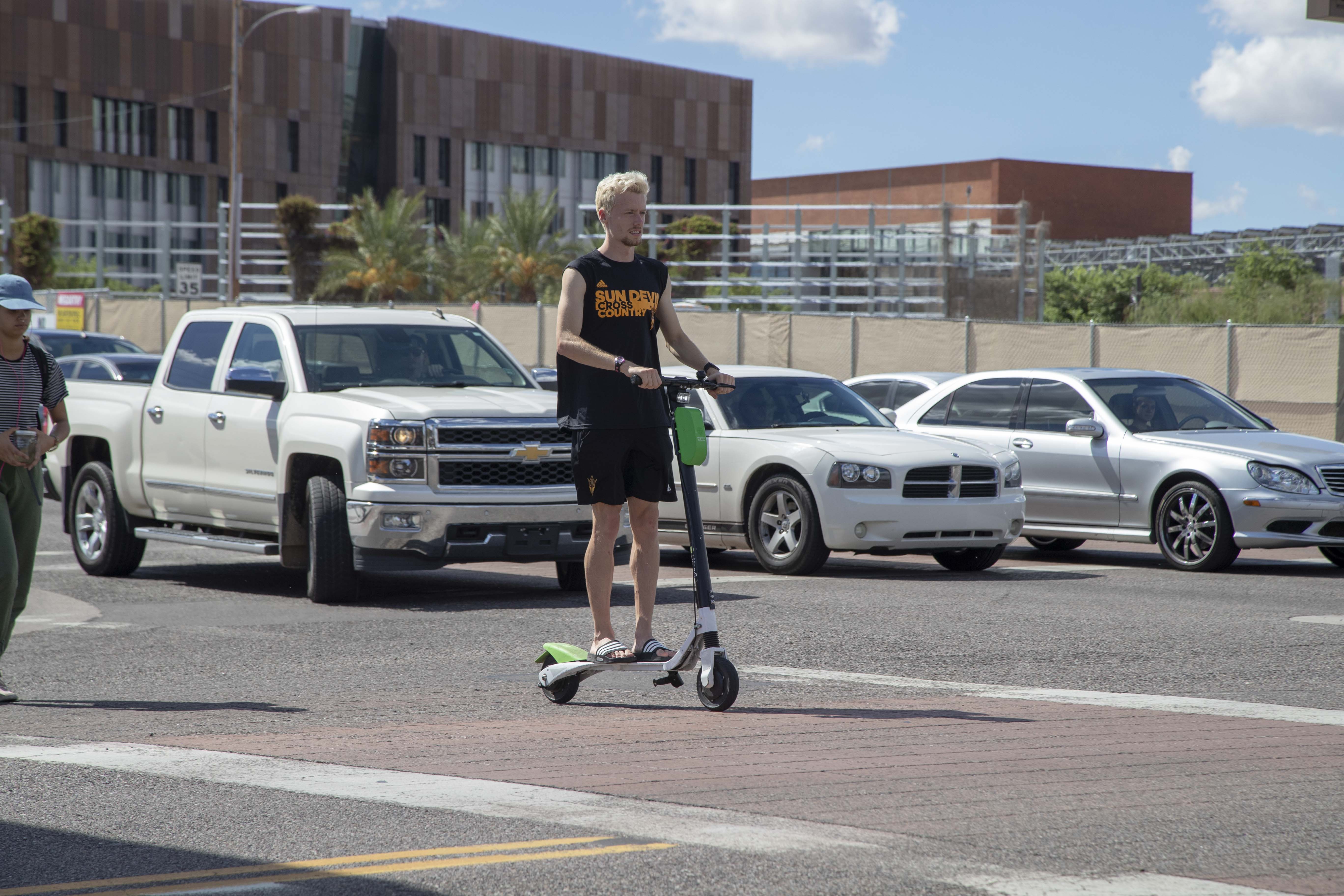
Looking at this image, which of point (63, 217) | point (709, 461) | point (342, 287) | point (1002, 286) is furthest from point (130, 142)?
point (709, 461)

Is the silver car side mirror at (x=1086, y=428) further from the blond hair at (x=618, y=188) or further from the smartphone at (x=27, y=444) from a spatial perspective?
the smartphone at (x=27, y=444)

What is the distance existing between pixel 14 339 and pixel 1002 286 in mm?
53820

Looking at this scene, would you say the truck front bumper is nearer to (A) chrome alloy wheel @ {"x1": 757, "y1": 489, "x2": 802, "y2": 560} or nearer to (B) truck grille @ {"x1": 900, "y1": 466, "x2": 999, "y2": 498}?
(A) chrome alloy wheel @ {"x1": 757, "y1": 489, "x2": 802, "y2": 560}

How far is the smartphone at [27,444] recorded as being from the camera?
24.6ft

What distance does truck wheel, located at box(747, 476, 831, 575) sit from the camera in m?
12.8

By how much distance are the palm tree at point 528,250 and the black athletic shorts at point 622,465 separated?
46.7 meters

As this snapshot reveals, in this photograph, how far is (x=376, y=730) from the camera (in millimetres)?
6566

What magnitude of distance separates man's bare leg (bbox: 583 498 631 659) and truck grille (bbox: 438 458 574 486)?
12.4ft

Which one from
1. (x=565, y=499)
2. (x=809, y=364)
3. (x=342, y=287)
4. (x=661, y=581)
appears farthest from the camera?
(x=342, y=287)

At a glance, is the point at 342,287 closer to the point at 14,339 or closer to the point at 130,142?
the point at 130,142

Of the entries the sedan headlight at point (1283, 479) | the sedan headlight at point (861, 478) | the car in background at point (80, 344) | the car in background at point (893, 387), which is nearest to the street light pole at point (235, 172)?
the car in background at point (80, 344)

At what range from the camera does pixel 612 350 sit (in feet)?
23.1

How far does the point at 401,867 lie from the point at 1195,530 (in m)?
10.1

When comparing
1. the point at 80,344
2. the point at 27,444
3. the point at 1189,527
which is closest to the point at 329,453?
the point at 27,444
